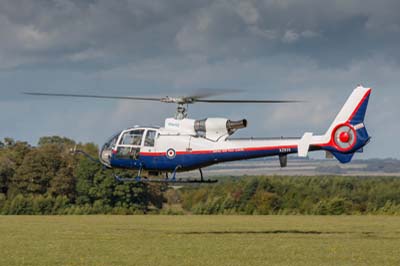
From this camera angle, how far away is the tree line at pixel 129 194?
9125 centimetres

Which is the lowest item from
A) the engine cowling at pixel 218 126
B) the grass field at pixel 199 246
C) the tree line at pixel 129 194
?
the grass field at pixel 199 246

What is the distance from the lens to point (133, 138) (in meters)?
43.2

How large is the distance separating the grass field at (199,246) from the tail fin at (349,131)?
408 cm

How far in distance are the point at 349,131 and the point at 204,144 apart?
21.8 feet

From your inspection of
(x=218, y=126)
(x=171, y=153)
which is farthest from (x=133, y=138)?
(x=218, y=126)

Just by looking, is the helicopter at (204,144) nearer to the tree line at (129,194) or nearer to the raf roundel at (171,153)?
Result: the raf roundel at (171,153)

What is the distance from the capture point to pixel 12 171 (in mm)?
105625

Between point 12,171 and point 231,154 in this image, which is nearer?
point 231,154

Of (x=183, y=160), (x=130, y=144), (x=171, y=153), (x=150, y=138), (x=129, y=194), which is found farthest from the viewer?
(x=129, y=194)

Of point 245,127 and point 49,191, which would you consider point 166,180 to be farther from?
point 49,191

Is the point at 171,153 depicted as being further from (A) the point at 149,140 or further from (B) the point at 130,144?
(B) the point at 130,144

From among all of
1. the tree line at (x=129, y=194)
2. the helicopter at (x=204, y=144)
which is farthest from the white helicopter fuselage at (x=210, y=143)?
the tree line at (x=129, y=194)

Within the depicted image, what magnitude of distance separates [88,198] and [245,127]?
194ft

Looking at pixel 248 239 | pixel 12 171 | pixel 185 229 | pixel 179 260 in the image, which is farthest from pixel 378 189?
pixel 179 260
